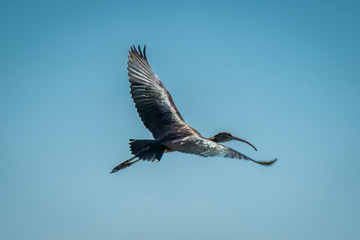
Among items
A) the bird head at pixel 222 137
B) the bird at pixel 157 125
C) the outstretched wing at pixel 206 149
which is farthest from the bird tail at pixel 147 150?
the bird head at pixel 222 137

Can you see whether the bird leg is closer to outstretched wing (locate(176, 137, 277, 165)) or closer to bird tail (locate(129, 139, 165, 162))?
bird tail (locate(129, 139, 165, 162))

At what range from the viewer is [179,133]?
13.1 meters

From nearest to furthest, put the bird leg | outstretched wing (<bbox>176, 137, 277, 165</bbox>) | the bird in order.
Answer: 1. outstretched wing (<bbox>176, 137, 277, 165</bbox>)
2. the bird
3. the bird leg

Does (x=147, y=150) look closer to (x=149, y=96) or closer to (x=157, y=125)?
(x=157, y=125)

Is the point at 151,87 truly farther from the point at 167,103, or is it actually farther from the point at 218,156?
the point at 218,156

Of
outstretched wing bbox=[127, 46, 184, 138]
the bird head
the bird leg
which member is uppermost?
outstretched wing bbox=[127, 46, 184, 138]

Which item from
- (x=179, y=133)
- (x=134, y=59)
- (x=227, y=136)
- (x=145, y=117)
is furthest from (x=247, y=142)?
(x=134, y=59)

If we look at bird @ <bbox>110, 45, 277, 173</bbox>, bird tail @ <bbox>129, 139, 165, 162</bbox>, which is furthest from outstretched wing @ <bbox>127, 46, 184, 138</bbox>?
bird tail @ <bbox>129, 139, 165, 162</bbox>

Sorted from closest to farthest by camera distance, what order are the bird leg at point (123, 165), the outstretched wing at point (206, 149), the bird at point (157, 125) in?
the outstretched wing at point (206, 149) < the bird at point (157, 125) < the bird leg at point (123, 165)

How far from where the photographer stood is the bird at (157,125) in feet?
37.9

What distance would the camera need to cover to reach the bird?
11.6m

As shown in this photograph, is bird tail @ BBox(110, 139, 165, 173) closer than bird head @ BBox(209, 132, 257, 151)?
Yes

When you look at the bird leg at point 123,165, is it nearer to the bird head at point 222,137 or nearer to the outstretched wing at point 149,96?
the outstretched wing at point 149,96

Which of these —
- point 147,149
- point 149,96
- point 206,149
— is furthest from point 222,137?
point 206,149
